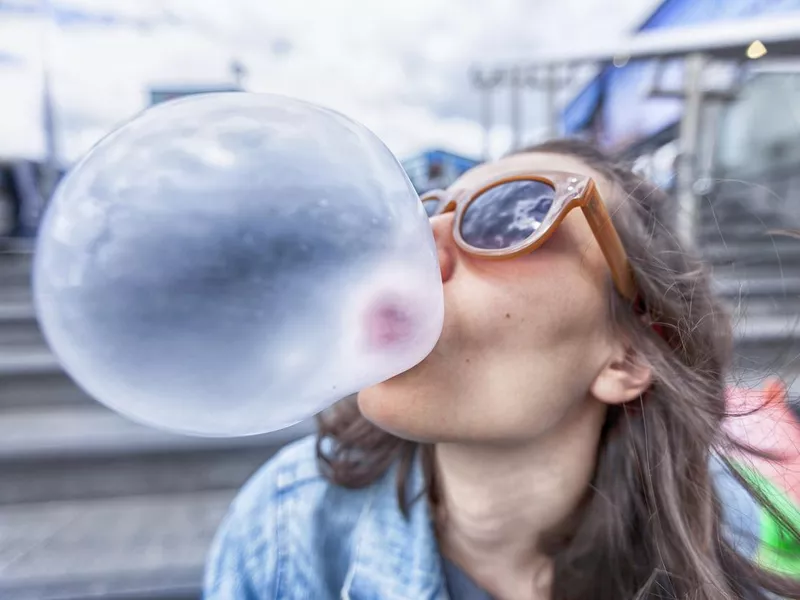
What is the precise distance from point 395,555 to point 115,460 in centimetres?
96

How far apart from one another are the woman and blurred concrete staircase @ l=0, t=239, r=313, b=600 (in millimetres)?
555

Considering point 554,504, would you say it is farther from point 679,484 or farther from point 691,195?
point 691,195

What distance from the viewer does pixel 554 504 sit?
0.62 m

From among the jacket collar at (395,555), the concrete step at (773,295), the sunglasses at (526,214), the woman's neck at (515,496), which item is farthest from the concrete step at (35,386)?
the concrete step at (773,295)

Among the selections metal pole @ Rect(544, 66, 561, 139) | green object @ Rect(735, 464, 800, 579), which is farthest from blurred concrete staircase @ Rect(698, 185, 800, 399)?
metal pole @ Rect(544, 66, 561, 139)

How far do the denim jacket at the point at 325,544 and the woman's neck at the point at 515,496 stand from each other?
0.19 ft

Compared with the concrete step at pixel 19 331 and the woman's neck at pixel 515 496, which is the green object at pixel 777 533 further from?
the concrete step at pixel 19 331

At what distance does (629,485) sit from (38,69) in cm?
291

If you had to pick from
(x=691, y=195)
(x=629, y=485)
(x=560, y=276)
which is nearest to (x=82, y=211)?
(x=560, y=276)

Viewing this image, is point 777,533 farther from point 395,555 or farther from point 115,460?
point 115,460

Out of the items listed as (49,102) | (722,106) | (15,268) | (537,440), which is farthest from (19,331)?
(722,106)

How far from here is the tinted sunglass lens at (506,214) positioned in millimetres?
501

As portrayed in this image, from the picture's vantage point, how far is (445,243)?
53cm

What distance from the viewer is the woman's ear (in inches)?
22.3
